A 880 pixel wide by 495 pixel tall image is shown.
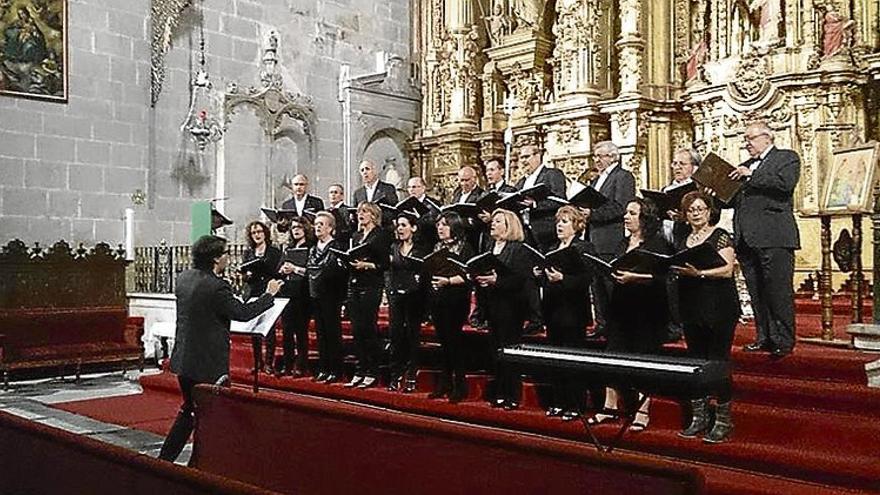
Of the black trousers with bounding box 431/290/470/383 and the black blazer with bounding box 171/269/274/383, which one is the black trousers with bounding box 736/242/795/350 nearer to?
the black trousers with bounding box 431/290/470/383

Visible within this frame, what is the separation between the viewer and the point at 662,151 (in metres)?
11.8

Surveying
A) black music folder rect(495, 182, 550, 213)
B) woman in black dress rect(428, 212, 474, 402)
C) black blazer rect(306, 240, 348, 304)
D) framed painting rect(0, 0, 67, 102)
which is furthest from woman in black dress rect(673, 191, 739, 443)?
framed painting rect(0, 0, 67, 102)

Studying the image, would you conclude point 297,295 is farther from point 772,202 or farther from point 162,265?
point 162,265

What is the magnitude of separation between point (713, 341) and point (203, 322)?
311cm

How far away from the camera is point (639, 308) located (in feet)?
19.2

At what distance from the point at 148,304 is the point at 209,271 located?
6.60 metres

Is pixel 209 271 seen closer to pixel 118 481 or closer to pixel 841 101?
pixel 118 481

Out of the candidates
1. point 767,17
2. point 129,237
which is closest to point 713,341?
point 767,17

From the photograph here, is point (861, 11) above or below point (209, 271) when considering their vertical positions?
above

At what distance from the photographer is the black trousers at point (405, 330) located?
24.3ft

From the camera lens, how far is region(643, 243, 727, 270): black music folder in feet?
17.3

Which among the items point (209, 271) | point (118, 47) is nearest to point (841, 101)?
point (209, 271)

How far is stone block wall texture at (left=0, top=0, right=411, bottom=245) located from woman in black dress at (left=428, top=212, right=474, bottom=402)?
22.5 ft

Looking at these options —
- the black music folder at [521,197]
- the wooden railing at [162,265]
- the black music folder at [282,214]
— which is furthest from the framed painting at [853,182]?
the wooden railing at [162,265]
